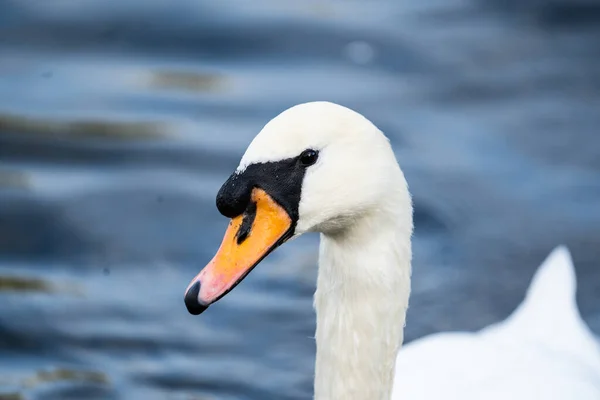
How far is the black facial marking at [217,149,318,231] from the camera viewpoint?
2.99 m

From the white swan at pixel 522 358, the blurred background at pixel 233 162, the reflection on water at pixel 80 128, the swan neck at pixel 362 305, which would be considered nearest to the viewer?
the swan neck at pixel 362 305

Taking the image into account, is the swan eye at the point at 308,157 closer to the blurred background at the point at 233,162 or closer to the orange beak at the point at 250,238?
the orange beak at the point at 250,238

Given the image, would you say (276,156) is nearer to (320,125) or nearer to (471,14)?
(320,125)

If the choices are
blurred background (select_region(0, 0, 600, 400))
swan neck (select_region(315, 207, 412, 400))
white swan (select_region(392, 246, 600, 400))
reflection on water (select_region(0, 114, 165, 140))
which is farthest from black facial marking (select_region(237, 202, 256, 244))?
reflection on water (select_region(0, 114, 165, 140))

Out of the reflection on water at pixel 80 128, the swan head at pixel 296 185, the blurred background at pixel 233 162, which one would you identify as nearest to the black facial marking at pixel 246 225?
the swan head at pixel 296 185

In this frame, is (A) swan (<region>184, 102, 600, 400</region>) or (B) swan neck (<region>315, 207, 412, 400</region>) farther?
(B) swan neck (<region>315, 207, 412, 400</region>)

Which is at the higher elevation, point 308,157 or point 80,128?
point 80,128

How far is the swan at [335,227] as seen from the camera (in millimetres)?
2990

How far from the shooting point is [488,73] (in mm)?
7719

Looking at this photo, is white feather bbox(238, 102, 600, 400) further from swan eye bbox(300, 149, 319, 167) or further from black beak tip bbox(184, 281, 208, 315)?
black beak tip bbox(184, 281, 208, 315)

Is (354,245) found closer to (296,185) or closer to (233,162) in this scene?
(296,185)

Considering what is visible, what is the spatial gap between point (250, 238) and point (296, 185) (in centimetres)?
18

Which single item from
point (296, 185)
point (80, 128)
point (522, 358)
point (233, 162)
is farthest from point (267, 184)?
point (80, 128)

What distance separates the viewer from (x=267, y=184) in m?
3.00
